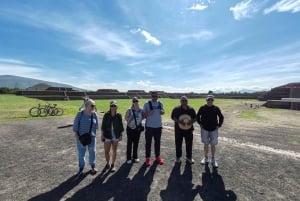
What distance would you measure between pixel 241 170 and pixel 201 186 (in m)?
1.78

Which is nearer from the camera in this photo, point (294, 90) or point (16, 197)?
point (16, 197)

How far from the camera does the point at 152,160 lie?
702cm

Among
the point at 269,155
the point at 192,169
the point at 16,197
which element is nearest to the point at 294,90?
the point at 269,155

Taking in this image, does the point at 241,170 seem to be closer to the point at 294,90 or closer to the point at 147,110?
the point at 147,110

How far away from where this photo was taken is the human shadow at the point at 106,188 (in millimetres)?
4543

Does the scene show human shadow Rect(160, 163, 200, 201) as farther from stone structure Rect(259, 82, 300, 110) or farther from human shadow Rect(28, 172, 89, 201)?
stone structure Rect(259, 82, 300, 110)

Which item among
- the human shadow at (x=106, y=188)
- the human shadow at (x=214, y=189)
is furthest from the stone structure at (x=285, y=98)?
the human shadow at (x=106, y=188)

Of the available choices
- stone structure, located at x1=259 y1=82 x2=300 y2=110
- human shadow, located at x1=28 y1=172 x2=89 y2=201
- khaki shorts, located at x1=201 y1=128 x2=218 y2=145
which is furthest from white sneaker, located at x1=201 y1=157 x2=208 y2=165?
stone structure, located at x1=259 y1=82 x2=300 y2=110

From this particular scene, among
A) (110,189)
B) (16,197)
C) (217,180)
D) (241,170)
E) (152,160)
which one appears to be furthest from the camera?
(152,160)

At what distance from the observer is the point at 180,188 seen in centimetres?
504

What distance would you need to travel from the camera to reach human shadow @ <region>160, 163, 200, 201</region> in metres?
4.62

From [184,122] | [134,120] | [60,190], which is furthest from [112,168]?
[184,122]

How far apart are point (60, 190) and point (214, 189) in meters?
3.52

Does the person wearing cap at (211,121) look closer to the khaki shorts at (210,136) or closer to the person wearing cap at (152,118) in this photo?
the khaki shorts at (210,136)
